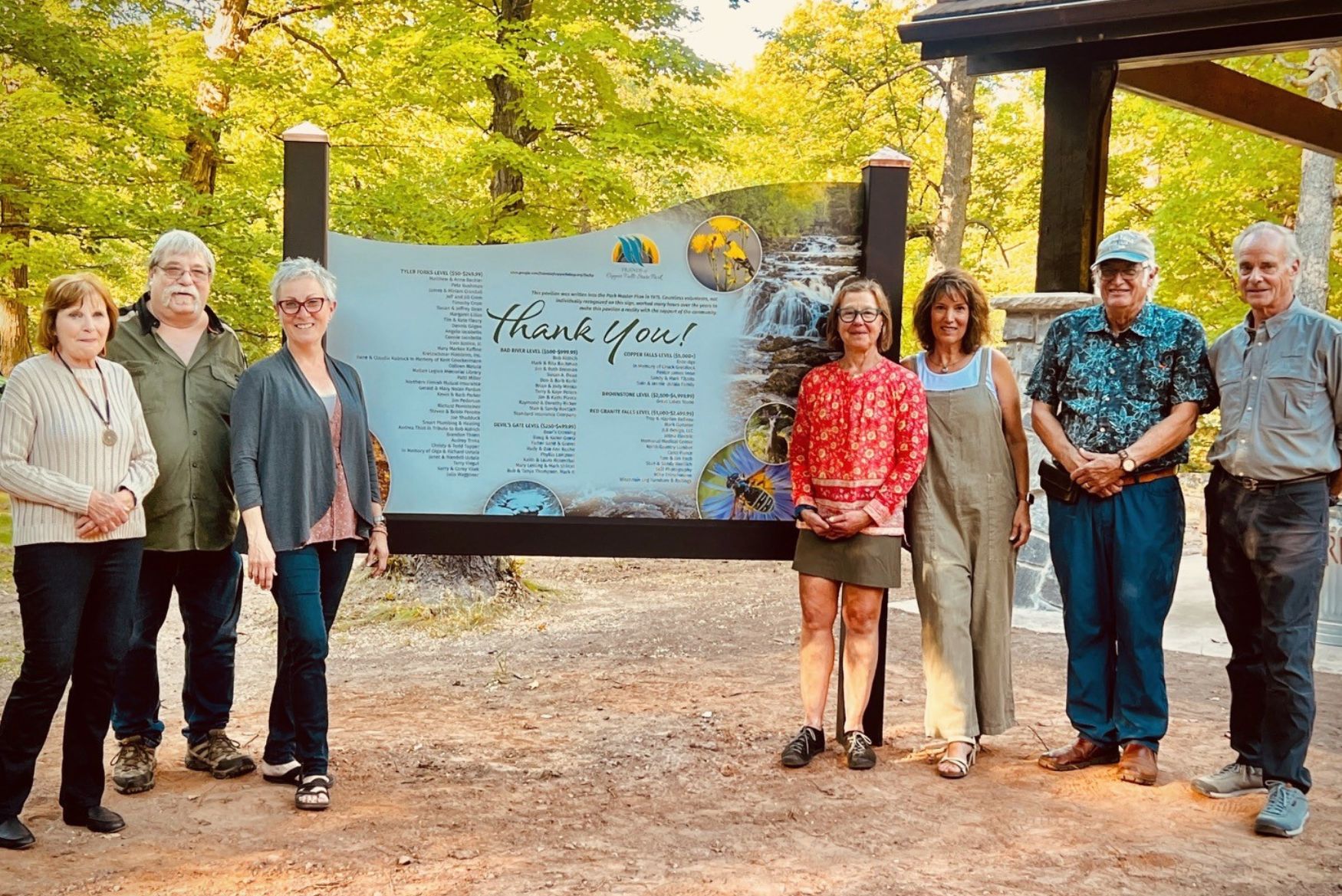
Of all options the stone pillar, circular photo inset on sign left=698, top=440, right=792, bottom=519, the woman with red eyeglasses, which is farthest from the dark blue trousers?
the woman with red eyeglasses

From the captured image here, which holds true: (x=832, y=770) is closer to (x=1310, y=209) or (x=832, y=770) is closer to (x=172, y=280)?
(x=172, y=280)

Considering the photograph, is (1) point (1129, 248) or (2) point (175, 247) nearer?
(2) point (175, 247)

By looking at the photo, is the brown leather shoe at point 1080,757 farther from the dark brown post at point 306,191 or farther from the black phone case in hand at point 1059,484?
the dark brown post at point 306,191

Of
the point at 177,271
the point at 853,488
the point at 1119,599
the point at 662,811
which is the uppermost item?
the point at 177,271

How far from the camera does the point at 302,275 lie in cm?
363

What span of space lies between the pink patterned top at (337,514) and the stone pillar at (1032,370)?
332 cm

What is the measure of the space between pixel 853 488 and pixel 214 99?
7.77m

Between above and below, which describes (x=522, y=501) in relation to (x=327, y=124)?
below

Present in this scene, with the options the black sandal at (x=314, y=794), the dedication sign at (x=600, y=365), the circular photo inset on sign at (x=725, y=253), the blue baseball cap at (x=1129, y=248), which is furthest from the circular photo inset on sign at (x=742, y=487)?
the black sandal at (x=314, y=794)

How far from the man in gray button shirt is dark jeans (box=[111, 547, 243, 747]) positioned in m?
3.34

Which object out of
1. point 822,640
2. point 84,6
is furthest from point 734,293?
point 84,6

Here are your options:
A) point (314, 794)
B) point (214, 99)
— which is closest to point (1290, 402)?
point (314, 794)

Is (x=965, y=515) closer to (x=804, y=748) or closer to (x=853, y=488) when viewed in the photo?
(x=853, y=488)

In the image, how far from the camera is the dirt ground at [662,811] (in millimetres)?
3119
